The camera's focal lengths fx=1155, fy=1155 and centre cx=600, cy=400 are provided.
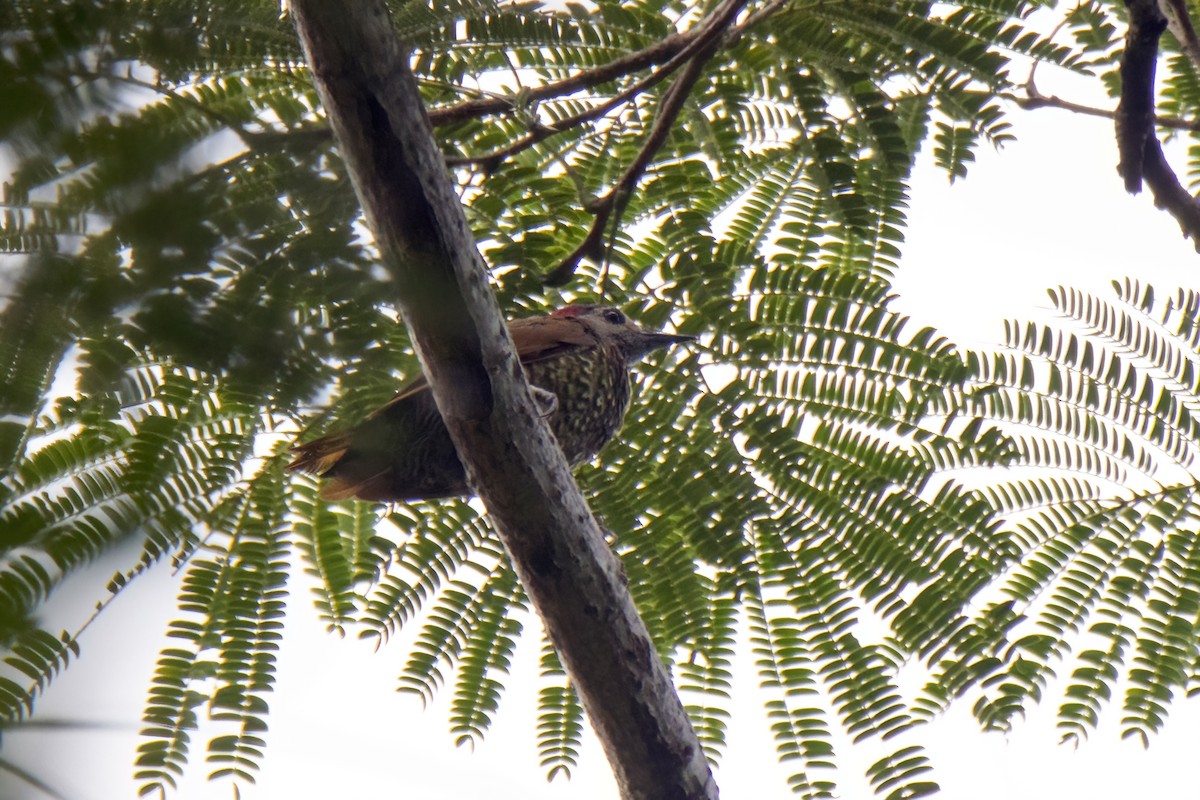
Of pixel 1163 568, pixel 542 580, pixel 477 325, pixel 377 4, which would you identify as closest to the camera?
pixel 377 4

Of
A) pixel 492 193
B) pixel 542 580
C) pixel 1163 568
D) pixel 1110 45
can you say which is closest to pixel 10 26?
pixel 542 580

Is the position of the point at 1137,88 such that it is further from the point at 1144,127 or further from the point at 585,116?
the point at 585,116

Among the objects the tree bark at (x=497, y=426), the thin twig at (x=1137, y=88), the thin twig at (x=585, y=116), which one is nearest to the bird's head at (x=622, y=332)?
the thin twig at (x=585, y=116)

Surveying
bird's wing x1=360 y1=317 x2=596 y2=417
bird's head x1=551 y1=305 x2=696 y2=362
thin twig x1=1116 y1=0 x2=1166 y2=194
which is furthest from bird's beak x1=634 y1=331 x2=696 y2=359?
thin twig x1=1116 y1=0 x2=1166 y2=194

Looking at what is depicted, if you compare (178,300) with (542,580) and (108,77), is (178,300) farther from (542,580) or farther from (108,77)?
(542,580)

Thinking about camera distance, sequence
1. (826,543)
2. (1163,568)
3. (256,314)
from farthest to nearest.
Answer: (1163,568) < (826,543) < (256,314)

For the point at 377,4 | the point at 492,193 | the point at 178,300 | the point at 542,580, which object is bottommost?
the point at 178,300

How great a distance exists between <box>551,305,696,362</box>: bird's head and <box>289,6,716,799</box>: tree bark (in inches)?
30.4

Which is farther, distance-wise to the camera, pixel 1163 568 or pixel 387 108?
pixel 1163 568

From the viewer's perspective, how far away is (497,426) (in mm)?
2459

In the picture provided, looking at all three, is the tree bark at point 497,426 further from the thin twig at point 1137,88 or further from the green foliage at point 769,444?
the thin twig at point 1137,88

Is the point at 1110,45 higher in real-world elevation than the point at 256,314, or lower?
higher

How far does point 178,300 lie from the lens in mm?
855

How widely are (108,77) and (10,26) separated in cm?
7
